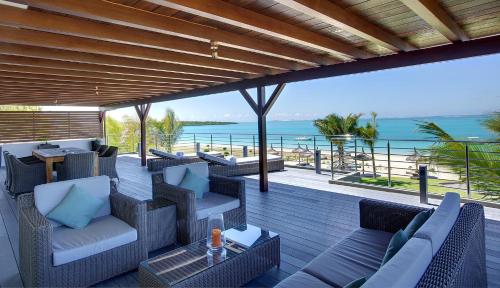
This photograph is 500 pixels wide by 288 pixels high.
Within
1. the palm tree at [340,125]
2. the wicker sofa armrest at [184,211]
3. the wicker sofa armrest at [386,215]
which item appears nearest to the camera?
the wicker sofa armrest at [386,215]

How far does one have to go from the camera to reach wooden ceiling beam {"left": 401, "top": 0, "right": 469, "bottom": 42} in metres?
2.14

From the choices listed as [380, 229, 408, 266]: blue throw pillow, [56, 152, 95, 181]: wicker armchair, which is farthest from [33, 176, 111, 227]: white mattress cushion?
[56, 152, 95, 181]: wicker armchair

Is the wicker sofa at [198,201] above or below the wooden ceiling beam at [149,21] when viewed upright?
below

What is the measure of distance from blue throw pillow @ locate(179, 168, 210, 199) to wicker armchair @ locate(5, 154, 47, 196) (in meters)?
3.70

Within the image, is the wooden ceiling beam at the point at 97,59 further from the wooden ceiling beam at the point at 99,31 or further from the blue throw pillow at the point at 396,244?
the blue throw pillow at the point at 396,244

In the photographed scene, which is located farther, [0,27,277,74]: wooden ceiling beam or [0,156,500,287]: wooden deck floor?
[0,27,277,74]: wooden ceiling beam

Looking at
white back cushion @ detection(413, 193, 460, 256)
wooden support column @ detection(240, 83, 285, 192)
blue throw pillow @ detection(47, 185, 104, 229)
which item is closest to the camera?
white back cushion @ detection(413, 193, 460, 256)

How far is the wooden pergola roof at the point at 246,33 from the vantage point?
2.26m

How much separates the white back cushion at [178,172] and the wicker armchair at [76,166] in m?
2.60

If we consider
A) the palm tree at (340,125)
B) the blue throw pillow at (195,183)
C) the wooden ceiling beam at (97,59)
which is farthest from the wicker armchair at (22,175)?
the palm tree at (340,125)

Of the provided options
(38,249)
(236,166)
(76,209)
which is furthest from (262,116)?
(38,249)

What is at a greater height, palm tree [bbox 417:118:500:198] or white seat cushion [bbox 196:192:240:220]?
palm tree [bbox 417:118:500:198]

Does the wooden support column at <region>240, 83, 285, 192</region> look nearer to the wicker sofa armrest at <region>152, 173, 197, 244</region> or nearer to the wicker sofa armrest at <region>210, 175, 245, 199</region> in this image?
the wicker sofa armrest at <region>210, 175, 245, 199</region>

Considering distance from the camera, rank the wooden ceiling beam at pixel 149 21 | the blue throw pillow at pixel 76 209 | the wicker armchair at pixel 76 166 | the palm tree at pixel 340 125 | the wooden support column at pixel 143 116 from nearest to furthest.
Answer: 1. the wooden ceiling beam at pixel 149 21
2. the blue throw pillow at pixel 76 209
3. the wicker armchair at pixel 76 166
4. the wooden support column at pixel 143 116
5. the palm tree at pixel 340 125
